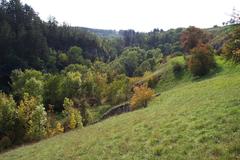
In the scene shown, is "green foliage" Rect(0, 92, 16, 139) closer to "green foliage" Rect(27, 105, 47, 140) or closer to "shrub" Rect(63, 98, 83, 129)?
"green foliage" Rect(27, 105, 47, 140)

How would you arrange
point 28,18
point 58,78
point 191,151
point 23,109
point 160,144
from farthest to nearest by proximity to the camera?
1. point 28,18
2. point 58,78
3. point 23,109
4. point 160,144
5. point 191,151

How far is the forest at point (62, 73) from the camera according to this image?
53906 mm

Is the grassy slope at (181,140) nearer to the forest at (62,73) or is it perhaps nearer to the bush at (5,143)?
the forest at (62,73)

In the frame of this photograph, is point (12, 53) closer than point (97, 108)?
No

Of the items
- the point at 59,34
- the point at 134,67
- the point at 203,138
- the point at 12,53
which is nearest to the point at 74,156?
the point at 203,138

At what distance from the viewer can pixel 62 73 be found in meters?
118

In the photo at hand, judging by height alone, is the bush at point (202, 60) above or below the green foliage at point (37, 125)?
above

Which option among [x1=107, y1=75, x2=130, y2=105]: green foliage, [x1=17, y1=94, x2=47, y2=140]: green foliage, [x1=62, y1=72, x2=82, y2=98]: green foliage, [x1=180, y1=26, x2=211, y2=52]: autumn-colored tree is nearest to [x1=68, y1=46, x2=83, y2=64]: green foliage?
[x1=62, y1=72, x2=82, y2=98]: green foliage

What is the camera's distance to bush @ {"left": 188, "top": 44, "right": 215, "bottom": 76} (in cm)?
6400

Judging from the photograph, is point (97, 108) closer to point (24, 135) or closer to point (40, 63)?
point (24, 135)

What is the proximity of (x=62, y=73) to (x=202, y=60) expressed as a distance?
211 feet

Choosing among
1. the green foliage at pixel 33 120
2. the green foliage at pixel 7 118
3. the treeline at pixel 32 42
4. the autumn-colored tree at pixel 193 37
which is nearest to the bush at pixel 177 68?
the autumn-colored tree at pixel 193 37

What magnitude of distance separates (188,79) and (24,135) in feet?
112

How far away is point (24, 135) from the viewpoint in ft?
181
